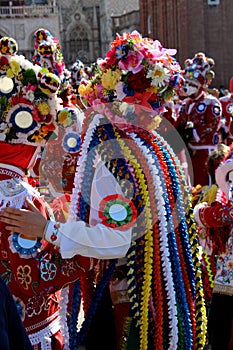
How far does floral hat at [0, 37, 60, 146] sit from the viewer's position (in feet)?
10.9

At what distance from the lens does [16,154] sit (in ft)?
11.0

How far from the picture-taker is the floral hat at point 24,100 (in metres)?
3.32

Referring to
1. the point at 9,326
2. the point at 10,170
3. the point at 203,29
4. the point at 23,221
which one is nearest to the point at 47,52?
the point at 10,170

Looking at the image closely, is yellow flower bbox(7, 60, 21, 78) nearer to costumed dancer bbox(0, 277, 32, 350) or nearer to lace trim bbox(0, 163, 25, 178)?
lace trim bbox(0, 163, 25, 178)

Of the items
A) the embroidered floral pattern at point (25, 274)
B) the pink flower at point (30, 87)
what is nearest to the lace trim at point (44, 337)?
the embroidered floral pattern at point (25, 274)

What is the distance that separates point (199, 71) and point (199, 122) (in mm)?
1058

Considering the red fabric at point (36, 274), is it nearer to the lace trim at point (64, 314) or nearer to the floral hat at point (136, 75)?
the lace trim at point (64, 314)

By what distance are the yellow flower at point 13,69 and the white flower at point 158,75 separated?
0.75m

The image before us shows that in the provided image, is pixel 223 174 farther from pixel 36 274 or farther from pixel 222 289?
pixel 36 274

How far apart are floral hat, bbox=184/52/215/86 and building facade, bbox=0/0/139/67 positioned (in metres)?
→ 42.2

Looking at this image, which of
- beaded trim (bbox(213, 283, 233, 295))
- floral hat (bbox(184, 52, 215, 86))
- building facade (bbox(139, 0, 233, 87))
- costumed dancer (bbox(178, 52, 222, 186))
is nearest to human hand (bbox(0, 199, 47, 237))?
beaded trim (bbox(213, 283, 233, 295))

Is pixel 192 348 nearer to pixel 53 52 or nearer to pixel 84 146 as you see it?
pixel 84 146

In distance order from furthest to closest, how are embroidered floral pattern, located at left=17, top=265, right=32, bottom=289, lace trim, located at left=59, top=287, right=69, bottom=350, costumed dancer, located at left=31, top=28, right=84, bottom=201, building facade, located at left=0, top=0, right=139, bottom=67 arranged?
building facade, located at left=0, top=0, right=139, bottom=67 < costumed dancer, located at left=31, top=28, right=84, bottom=201 < lace trim, located at left=59, top=287, right=69, bottom=350 < embroidered floral pattern, located at left=17, top=265, right=32, bottom=289

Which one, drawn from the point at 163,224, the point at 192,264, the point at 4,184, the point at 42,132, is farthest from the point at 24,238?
the point at 192,264
